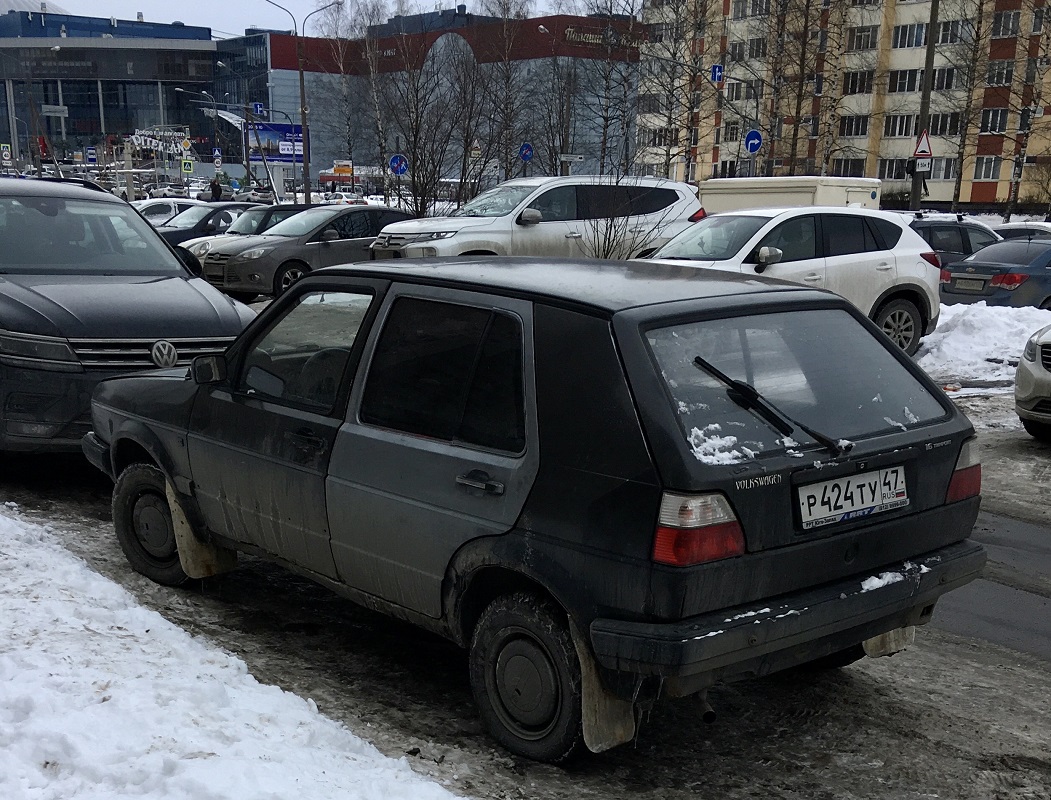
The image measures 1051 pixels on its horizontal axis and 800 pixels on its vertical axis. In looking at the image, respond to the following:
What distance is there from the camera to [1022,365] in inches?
351

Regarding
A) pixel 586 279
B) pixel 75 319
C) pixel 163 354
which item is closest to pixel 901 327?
pixel 163 354

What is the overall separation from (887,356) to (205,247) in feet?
60.3

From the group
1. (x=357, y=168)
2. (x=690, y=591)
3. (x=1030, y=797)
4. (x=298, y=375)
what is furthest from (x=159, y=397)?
(x=357, y=168)

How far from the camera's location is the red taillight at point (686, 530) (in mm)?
3117

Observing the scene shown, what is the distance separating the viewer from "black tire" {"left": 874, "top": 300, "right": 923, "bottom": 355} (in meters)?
12.8

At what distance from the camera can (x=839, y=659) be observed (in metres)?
4.34

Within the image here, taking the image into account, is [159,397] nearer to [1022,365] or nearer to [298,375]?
[298,375]

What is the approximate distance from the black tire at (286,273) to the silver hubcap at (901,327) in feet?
32.7

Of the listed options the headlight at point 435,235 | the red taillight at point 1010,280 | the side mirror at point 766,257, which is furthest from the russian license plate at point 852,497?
the red taillight at point 1010,280

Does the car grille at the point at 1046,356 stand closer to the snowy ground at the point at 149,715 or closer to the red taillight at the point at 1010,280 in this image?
the snowy ground at the point at 149,715

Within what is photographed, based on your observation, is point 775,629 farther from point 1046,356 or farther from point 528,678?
point 1046,356

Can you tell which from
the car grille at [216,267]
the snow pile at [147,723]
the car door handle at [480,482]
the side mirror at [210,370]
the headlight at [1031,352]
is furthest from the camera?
the car grille at [216,267]

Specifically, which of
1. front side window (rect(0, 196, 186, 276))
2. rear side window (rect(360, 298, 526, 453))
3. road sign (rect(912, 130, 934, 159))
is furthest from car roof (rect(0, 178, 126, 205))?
road sign (rect(912, 130, 934, 159))

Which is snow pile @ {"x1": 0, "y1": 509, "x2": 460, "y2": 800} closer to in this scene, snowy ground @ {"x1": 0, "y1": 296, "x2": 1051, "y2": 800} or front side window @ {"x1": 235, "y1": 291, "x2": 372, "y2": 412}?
snowy ground @ {"x1": 0, "y1": 296, "x2": 1051, "y2": 800}
